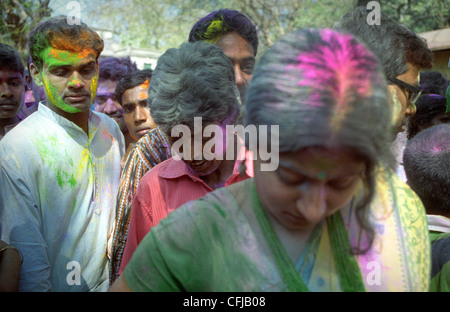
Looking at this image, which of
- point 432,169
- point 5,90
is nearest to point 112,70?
point 5,90

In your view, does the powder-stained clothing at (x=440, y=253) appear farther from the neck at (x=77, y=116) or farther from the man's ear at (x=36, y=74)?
the man's ear at (x=36, y=74)

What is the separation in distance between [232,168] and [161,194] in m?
0.38

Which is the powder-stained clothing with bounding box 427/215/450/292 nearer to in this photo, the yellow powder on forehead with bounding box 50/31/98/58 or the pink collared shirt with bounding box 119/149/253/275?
the pink collared shirt with bounding box 119/149/253/275

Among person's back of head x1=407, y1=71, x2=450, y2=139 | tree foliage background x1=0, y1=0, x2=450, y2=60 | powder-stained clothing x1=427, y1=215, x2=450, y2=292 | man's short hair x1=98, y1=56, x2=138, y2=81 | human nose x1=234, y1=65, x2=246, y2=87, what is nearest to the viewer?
powder-stained clothing x1=427, y1=215, x2=450, y2=292

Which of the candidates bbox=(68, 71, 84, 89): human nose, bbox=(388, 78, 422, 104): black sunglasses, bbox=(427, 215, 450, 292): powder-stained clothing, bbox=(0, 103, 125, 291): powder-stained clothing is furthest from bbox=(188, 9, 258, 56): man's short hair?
bbox=(427, 215, 450, 292): powder-stained clothing

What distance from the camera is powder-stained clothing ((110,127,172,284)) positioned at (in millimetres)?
2539

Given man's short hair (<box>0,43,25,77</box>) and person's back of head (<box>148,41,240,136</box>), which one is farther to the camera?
man's short hair (<box>0,43,25,77</box>)

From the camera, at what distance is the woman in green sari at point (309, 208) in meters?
1.11

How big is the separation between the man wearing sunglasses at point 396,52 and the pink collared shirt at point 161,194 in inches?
35.0

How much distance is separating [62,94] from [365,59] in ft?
7.76

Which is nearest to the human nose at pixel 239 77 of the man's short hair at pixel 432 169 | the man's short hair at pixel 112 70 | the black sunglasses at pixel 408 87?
the black sunglasses at pixel 408 87
